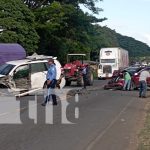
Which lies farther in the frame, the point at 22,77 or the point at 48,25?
the point at 48,25

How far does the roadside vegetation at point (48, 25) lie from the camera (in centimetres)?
5022

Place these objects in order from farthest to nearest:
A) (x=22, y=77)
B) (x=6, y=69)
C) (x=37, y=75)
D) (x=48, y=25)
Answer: (x=48, y=25) < (x=37, y=75) < (x=6, y=69) < (x=22, y=77)

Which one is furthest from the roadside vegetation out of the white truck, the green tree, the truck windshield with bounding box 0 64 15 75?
the truck windshield with bounding box 0 64 15 75

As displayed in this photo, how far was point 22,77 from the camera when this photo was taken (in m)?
27.1

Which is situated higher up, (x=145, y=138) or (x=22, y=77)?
(x=22, y=77)

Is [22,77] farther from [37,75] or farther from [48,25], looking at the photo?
[48,25]

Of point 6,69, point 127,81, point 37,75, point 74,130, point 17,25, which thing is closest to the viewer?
point 74,130

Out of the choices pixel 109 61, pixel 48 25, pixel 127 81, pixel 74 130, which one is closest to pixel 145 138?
pixel 74 130

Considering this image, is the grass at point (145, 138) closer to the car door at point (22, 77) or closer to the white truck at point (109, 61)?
the car door at point (22, 77)

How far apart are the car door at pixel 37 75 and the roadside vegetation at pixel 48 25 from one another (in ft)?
64.8

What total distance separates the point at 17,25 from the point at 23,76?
920 inches

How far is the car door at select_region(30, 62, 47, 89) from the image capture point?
27.3 meters

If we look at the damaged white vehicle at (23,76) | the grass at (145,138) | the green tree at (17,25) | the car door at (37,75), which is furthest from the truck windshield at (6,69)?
the green tree at (17,25)

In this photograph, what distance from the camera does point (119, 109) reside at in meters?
20.9
